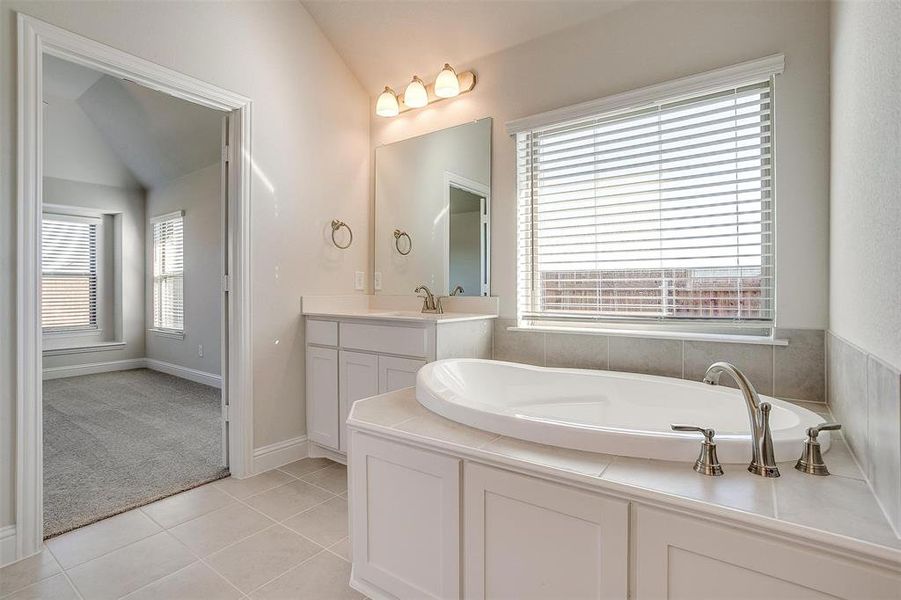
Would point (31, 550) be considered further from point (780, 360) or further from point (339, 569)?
point (780, 360)

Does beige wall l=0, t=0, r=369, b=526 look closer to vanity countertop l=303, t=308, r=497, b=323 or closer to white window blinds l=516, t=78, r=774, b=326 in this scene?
vanity countertop l=303, t=308, r=497, b=323

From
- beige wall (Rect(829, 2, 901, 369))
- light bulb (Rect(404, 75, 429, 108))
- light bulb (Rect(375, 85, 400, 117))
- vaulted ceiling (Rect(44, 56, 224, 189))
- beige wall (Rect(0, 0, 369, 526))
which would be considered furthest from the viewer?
vaulted ceiling (Rect(44, 56, 224, 189))

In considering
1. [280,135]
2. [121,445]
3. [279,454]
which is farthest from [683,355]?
[121,445]

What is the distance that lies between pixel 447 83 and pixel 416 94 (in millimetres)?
254

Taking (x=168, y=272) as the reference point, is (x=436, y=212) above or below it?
above

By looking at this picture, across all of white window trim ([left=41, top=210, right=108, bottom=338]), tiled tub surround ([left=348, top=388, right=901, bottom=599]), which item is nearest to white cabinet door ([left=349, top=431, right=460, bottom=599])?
tiled tub surround ([left=348, top=388, right=901, bottom=599])

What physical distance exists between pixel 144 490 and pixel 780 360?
3141mm

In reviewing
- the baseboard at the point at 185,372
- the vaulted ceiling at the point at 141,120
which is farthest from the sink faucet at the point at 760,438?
the baseboard at the point at 185,372

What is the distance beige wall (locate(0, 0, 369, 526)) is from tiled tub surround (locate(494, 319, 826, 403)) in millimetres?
1357

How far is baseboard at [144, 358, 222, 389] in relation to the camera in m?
4.85

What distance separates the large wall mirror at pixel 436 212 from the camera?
9.07 feet

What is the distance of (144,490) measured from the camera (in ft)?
7.70

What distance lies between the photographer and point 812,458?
1107 millimetres

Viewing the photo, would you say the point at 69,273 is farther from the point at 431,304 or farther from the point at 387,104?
the point at 431,304
